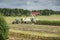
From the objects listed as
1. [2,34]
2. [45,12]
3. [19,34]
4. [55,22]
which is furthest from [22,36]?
[45,12]

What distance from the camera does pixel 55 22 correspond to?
43531 mm

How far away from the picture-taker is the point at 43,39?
933 inches

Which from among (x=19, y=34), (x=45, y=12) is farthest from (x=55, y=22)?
(x=45, y=12)

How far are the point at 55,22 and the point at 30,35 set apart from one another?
61.8ft

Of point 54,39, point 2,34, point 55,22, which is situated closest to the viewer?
point 2,34

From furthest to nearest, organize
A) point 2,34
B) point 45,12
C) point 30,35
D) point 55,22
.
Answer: point 45,12, point 55,22, point 30,35, point 2,34

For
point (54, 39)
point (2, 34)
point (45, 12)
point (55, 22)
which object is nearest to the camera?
point (2, 34)

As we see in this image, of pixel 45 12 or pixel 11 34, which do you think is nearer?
pixel 11 34

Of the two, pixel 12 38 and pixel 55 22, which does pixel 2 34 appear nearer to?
pixel 12 38

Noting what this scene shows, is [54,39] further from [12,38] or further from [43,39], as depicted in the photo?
[12,38]

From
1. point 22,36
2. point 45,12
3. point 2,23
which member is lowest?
point 45,12

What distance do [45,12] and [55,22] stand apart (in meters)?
50.0

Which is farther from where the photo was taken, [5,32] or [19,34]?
[19,34]

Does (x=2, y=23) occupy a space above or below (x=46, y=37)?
above
